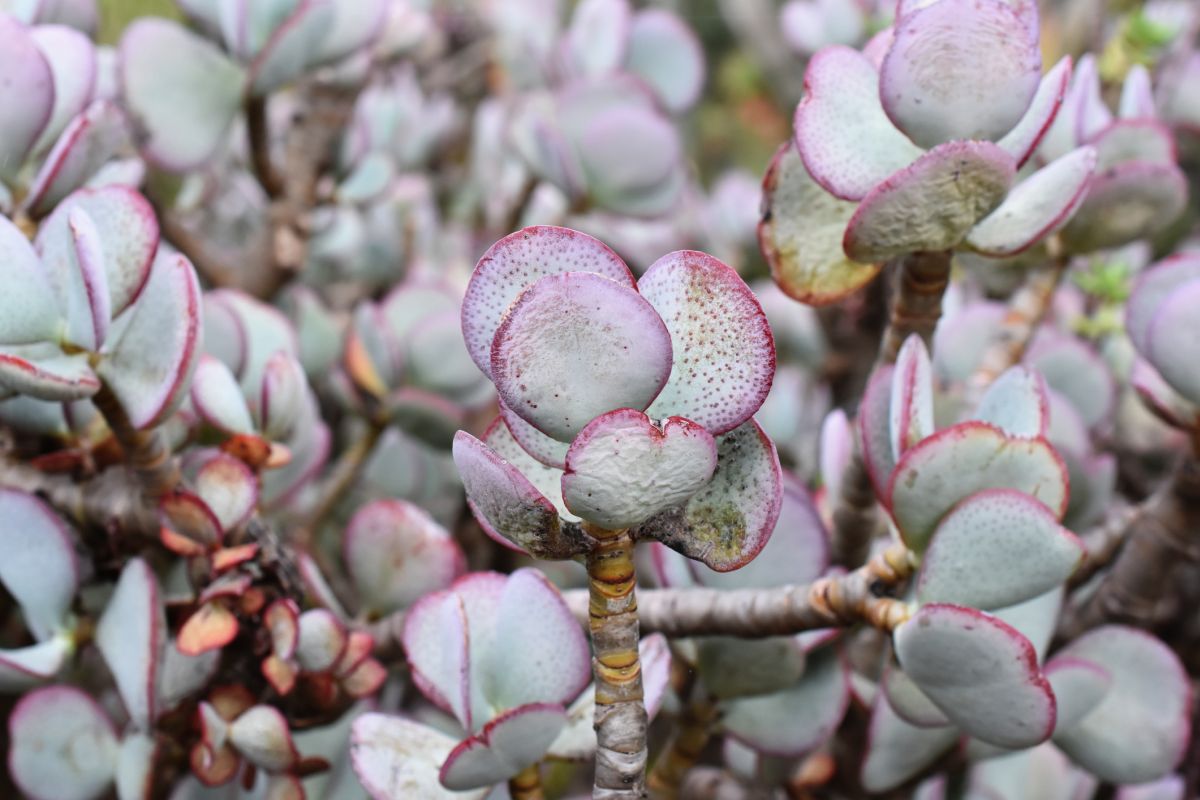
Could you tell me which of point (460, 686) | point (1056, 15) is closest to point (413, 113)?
point (460, 686)

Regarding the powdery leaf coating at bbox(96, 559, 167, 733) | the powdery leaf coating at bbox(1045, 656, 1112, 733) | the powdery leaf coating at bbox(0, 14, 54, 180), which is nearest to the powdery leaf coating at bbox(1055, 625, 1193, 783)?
the powdery leaf coating at bbox(1045, 656, 1112, 733)

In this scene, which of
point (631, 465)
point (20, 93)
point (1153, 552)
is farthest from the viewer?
point (1153, 552)

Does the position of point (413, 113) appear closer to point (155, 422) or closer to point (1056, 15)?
point (155, 422)

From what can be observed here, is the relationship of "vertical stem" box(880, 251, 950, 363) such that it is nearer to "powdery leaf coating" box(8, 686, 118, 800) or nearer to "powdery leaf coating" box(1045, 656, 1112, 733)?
"powdery leaf coating" box(1045, 656, 1112, 733)

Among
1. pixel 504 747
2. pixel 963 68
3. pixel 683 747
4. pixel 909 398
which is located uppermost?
pixel 963 68

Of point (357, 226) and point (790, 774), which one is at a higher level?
point (357, 226)

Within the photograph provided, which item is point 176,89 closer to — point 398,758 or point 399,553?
point 399,553

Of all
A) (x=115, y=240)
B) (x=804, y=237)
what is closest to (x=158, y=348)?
(x=115, y=240)
